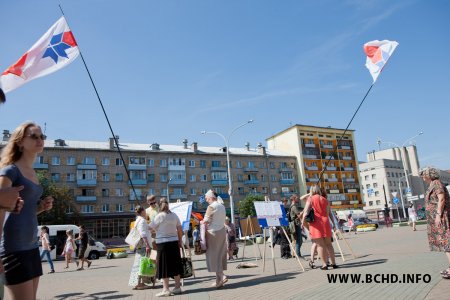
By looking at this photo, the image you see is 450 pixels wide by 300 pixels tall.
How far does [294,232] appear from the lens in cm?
1316

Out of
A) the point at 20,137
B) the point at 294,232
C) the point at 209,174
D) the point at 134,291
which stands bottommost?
the point at 134,291

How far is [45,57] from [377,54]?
10.3 metres

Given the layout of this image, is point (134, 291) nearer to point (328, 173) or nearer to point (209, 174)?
point (209, 174)

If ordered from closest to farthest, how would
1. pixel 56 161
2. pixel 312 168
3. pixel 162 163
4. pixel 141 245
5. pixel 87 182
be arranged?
pixel 141 245 < pixel 56 161 < pixel 87 182 < pixel 162 163 < pixel 312 168

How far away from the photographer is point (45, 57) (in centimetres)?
834

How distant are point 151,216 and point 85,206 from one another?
52867 millimetres

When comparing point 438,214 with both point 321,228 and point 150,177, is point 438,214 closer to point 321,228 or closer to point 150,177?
point 321,228

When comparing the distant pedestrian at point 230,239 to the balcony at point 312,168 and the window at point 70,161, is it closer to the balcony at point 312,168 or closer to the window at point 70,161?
the window at point 70,161

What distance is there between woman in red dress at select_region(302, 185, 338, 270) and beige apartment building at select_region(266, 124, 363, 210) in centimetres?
7478

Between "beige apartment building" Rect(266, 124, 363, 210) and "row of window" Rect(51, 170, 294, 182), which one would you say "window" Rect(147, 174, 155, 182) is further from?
"beige apartment building" Rect(266, 124, 363, 210)

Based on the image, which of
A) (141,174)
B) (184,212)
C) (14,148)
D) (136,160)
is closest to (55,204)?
(141,174)

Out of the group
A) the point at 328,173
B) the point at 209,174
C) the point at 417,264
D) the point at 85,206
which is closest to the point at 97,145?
the point at 85,206

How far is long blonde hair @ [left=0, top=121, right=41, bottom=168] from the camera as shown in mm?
3090

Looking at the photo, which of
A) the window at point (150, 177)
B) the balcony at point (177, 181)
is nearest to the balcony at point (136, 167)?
the window at point (150, 177)
